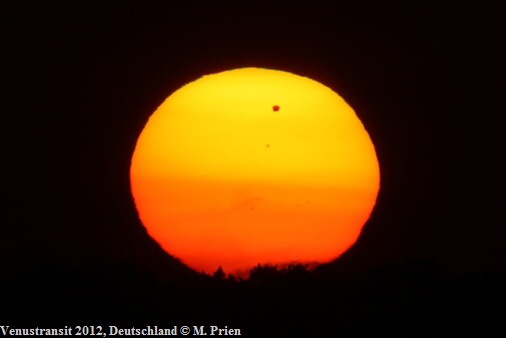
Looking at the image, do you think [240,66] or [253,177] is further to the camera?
[240,66]

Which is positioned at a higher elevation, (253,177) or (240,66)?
(240,66)

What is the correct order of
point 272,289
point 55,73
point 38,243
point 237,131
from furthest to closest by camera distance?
point 55,73, point 38,243, point 237,131, point 272,289

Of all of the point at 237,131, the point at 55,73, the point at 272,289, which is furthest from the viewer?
the point at 55,73

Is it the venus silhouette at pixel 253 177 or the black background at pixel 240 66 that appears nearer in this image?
the venus silhouette at pixel 253 177

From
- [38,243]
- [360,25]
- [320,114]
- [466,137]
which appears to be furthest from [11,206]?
[466,137]

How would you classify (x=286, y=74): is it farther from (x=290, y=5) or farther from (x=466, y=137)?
(x=466, y=137)

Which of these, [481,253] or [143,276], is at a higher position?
[481,253]

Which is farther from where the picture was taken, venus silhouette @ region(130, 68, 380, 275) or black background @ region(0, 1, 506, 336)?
black background @ region(0, 1, 506, 336)

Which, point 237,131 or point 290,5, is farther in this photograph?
point 290,5
